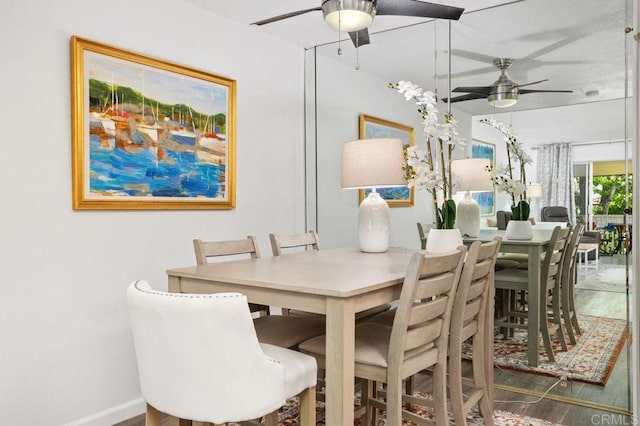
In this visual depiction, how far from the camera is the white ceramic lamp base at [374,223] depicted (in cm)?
262

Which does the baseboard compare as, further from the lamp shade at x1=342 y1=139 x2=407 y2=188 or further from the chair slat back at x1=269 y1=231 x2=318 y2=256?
the lamp shade at x1=342 y1=139 x2=407 y2=188

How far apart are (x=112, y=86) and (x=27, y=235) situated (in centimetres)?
86

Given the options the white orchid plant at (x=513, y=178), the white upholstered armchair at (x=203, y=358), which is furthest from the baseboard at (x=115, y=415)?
the white orchid plant at (x=513, y=178)

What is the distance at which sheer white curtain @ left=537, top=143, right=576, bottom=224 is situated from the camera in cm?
280

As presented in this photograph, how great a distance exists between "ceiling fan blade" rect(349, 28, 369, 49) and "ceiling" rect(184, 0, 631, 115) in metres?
0.12

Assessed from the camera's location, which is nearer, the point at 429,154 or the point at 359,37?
the point at 429,154

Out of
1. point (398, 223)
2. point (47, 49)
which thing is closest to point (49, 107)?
point (47, 49)

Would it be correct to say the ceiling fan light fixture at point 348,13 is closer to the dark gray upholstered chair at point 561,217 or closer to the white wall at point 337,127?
the white wall at point 337,127

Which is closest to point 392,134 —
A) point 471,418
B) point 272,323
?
point 272,323

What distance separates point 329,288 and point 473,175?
1.75 metres

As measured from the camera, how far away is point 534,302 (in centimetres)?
297

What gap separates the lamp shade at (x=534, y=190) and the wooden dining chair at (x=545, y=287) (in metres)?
0.22

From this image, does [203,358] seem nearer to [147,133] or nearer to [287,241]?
[287,241]

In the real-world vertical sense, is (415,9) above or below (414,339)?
above
